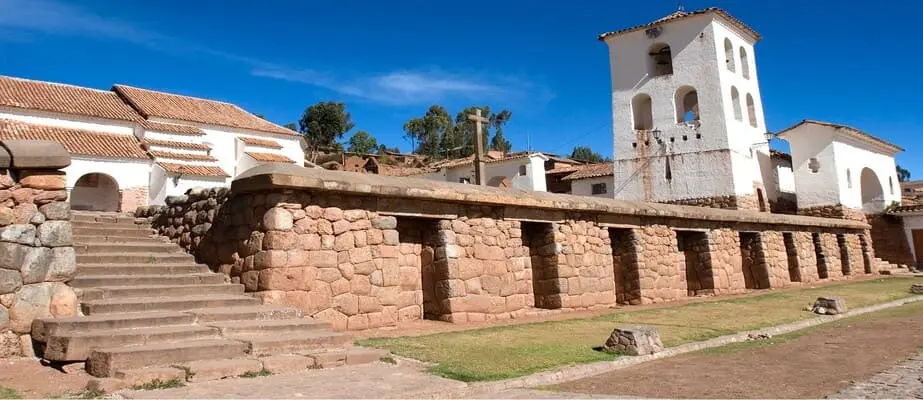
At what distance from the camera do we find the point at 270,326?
19.9 feet

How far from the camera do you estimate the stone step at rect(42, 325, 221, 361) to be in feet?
16.2

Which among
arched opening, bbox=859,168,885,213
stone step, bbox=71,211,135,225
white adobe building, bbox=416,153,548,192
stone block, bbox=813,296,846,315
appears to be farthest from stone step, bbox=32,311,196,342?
arched opening, bbox=859,168,885,213

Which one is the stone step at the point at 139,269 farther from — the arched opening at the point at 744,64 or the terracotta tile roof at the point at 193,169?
the arched opening at the point at 744,64

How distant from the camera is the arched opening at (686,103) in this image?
2684 cm

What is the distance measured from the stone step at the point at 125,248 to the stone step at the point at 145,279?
1.01 meters

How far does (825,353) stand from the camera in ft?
21.8

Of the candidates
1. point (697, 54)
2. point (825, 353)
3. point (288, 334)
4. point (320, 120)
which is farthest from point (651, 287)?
point (320, 120)

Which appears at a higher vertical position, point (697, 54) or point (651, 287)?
point (697, 54)

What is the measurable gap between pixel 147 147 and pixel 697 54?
22.2 m

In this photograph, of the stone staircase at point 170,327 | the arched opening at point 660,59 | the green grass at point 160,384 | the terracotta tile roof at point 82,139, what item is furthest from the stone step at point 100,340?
the arched opening at point 660,59

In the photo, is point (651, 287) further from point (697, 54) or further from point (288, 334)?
point (697, 54)

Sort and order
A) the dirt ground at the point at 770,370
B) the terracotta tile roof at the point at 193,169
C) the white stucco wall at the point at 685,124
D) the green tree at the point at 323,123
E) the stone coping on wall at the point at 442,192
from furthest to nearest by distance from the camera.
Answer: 1. the green tree at the point at 323,123
2. the white stucco wall at the point at 685,124
3. the terracotta tile roof at the point at 193,169
4. the stone coping on wall at the point at 442,192
5. the dirt ground at the point at 770,370

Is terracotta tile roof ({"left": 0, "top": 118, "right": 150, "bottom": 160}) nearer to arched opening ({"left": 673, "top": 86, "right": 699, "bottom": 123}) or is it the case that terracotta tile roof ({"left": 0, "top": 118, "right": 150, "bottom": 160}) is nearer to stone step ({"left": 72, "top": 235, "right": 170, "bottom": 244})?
stone step ({"left": 72, "top": 235, "right": 170, "bottom": 244})

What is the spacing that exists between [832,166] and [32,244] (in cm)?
2896
